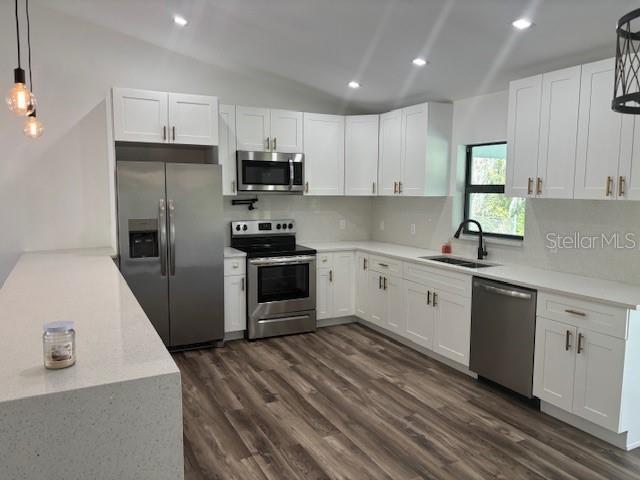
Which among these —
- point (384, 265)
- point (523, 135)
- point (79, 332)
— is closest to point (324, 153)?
point (384, 265)

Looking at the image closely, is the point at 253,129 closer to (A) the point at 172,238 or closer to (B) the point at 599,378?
(A) the point at 172,238

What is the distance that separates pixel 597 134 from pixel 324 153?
2.84 m

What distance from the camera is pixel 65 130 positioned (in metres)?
4.48

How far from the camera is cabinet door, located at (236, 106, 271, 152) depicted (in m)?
4.83

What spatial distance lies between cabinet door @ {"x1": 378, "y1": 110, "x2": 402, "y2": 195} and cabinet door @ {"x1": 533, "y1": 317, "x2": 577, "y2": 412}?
232 centimetres

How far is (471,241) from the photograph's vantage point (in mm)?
4613

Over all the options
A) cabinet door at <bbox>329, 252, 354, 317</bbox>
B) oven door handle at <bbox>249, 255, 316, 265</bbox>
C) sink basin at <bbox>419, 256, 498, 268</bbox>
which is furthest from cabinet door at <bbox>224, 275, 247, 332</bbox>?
sink basin at <bbox>419, 256, 498, 268</bbox>

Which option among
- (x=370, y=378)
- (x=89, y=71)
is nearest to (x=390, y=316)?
(x=370, y=378)

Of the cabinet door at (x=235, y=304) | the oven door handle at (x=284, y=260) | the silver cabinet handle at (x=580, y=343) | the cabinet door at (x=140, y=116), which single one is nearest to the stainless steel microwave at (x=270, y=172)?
the oven door handle at (x=284, y=260)

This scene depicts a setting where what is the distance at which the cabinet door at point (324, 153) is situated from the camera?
521 cm

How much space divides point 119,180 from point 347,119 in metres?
2.56

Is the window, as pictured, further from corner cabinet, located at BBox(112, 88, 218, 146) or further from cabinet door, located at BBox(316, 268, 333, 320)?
corner cabinet, located at BBox(112, 88, 218, 146)

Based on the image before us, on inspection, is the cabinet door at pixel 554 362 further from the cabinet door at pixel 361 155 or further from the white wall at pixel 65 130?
the white wall at pixel 65 130

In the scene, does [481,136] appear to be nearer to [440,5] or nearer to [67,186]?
[440,5]
